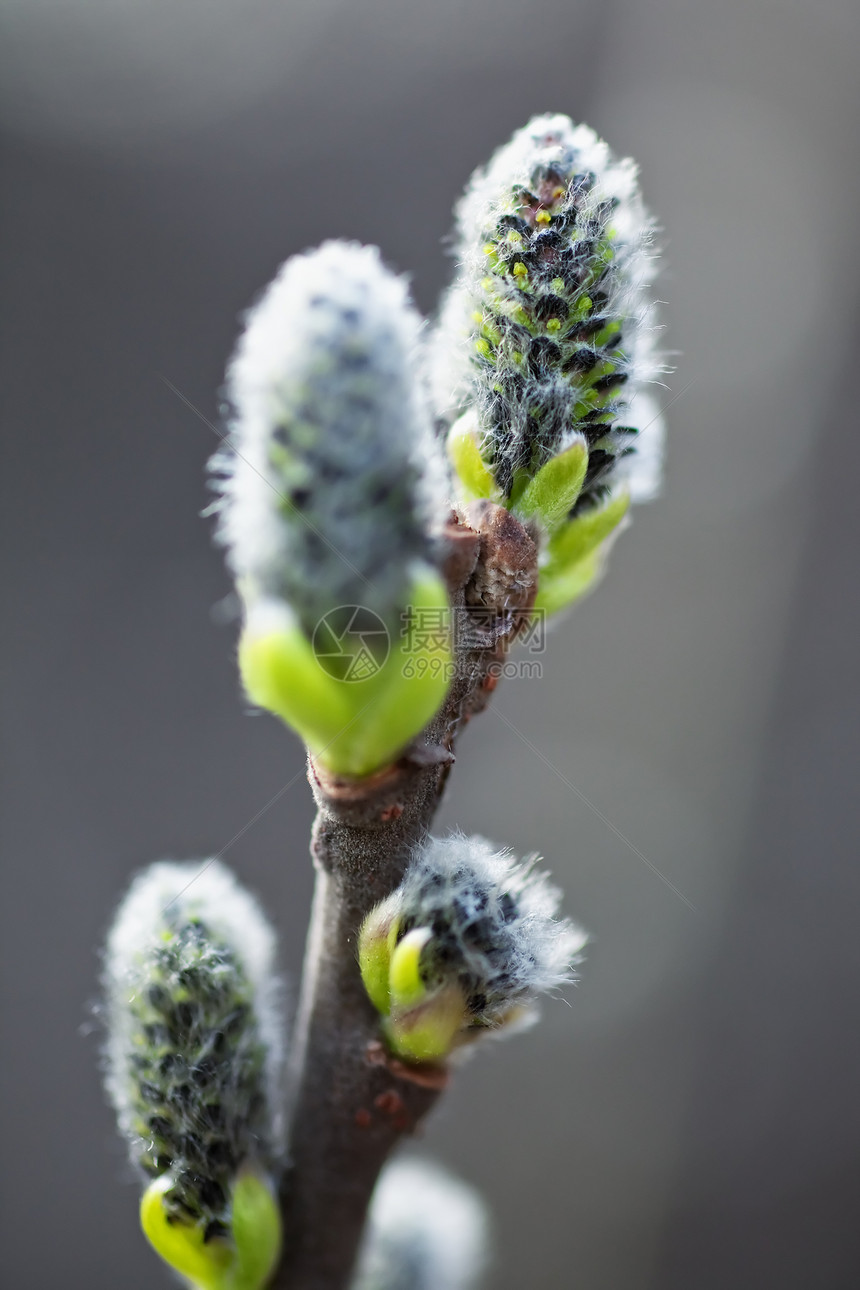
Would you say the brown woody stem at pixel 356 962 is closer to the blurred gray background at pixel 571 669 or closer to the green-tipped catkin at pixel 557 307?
the green-tipped catkin at pixel 557 307

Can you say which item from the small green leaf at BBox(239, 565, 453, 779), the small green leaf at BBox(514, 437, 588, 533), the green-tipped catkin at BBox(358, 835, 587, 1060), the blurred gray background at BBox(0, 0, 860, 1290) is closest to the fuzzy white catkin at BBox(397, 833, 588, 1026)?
the green-tipped catkin at BBox(358, 835, 587, 1060)

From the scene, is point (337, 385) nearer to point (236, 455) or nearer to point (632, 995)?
point (236, 455)

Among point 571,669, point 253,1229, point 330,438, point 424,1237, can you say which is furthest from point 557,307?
point 571,669

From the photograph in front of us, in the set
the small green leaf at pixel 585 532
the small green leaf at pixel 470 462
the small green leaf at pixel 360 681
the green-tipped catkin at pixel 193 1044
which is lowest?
the green-tipped catkin at pixel 193 1044

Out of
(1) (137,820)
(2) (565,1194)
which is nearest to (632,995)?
(2) (565,1194)

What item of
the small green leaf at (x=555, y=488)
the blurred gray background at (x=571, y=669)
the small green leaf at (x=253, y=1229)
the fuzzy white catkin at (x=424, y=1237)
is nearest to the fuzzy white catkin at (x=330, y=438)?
the small green leaf at (x=555, y=488)

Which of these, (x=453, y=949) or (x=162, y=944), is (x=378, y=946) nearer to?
(x=453, y=949)

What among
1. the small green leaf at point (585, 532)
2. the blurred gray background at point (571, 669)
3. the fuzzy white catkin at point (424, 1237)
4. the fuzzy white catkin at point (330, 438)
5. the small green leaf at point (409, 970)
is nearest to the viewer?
the fuzzy white catkin at point (330, 438)
